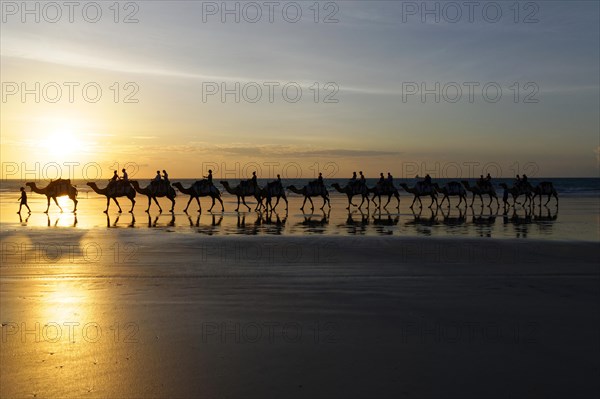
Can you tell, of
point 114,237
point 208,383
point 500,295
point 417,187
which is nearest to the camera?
point 208,383

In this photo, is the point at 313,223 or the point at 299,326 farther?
the point at 313,223

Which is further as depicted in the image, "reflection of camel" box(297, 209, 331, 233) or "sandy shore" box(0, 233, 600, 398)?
"reflection of camel" box(297, 209, 331, 233)

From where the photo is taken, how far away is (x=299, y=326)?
24.2 feet

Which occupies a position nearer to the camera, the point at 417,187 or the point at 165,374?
the point at 165,374

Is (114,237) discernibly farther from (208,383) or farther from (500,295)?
(208,383)

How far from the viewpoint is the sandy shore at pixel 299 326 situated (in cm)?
551

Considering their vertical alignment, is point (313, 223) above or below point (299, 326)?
above

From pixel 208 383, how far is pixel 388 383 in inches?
60.2

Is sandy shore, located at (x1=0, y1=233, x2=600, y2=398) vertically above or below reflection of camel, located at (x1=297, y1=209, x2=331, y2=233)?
below

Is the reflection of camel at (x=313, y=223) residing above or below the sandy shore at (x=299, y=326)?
above

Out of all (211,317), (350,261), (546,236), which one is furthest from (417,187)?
(211,317)

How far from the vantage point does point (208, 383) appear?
5.49 meters

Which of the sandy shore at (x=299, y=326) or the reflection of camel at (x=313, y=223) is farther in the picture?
the reflection of camel at (x=313, y=223)

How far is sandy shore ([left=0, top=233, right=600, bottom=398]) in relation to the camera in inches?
217
